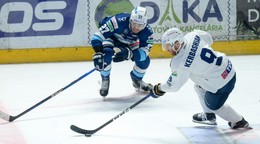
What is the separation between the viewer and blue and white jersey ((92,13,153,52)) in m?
4.52

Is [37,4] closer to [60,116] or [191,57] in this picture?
[60,116]

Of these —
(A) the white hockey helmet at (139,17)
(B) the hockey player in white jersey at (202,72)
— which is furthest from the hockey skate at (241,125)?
(A) the white hockey helmet at (139,17)

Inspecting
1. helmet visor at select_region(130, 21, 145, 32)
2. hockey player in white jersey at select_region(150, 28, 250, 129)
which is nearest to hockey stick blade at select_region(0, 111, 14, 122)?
hockey player in white jersey at select_region(150, 28, 250, 129)

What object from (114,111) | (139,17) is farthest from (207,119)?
(139,17)

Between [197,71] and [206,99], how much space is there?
0.25 m

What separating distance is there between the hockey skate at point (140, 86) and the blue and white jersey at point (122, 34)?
1.17 feet

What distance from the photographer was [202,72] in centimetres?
319

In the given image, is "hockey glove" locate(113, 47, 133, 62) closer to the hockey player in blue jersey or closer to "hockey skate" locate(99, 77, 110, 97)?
the hockey player in blue jersey

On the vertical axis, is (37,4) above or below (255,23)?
above

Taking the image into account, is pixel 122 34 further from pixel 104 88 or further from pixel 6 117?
pixel 6 117

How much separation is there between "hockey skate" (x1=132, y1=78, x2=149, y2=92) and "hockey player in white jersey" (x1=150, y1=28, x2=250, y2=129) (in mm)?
1372

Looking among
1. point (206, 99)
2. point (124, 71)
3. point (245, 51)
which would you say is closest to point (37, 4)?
point (124, 71)

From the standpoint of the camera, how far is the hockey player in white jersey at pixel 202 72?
312cm

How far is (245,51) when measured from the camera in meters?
7.43
